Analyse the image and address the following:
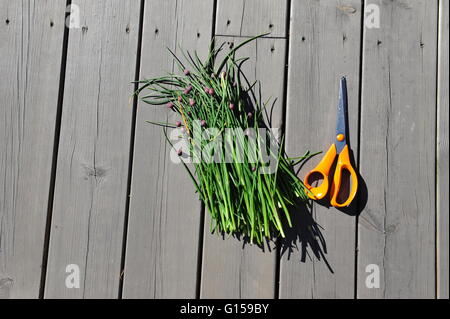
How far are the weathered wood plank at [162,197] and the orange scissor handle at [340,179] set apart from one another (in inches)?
15.5

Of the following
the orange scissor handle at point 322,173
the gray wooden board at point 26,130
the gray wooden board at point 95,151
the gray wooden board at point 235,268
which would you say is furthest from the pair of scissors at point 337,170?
the gray wooden board at point 26,130

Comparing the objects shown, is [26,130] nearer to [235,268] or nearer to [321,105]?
[235,268]

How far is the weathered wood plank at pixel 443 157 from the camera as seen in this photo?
1.22 m

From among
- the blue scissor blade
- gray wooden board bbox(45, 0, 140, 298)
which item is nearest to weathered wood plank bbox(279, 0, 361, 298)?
the blue scissor blade

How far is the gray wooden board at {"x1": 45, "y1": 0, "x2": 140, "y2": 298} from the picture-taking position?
124 cm

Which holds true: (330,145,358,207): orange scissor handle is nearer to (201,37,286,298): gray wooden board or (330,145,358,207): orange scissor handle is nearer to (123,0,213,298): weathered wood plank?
(201,37,286,298): gray wooden board

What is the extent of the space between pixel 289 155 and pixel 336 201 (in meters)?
0.19

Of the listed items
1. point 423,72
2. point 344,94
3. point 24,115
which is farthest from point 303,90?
point 24,115

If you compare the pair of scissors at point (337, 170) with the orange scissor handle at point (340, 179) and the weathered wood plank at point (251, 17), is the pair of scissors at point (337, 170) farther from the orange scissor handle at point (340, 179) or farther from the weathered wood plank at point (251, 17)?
the weathered wood plank at point (251, 17)

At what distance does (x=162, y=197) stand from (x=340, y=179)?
515mm

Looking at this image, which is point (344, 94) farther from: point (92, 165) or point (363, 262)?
point (92, 165)

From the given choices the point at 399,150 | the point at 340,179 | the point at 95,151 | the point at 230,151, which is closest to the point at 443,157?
the point at 399,150
